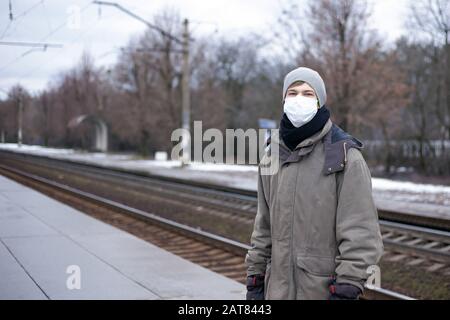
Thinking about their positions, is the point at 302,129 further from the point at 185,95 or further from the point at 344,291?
the point at 185,95

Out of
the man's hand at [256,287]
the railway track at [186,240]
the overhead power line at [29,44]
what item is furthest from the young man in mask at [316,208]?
the overhead power line at [29,44]

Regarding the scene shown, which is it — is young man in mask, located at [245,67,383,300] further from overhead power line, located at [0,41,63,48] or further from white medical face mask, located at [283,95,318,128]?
overhead power line, located at [0,41,63,48]

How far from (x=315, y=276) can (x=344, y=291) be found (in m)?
0.19

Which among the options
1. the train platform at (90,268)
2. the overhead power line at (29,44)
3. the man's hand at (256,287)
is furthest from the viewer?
the overhead power line at (29,44)

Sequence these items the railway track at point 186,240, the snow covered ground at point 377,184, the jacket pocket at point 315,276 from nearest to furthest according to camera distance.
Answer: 1. the jacket pocket at point 315,276
2. the railway track at point 186,240
3. the snow covered ground at point 377,184

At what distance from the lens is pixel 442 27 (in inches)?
838

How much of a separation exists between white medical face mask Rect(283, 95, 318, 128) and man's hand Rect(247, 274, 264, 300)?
90cm

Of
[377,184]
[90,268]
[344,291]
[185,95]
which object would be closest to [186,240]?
[90,268]

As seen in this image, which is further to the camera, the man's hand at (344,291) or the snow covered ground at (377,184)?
the snow covered ground at (377,184)

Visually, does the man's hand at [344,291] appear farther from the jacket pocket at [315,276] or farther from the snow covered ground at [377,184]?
the snow covered ground at [377,184]

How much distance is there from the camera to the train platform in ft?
21.8

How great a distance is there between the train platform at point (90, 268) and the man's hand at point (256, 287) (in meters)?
3.25

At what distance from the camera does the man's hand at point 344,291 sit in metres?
2.87

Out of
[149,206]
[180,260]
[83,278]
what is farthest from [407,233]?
[149,206]
